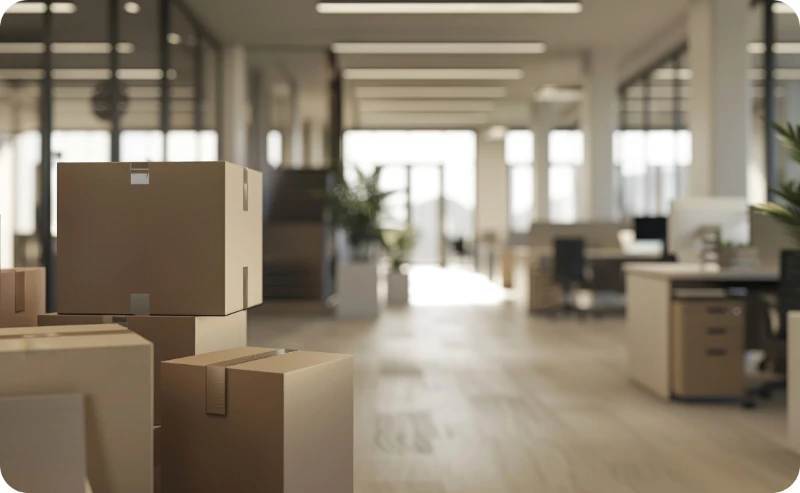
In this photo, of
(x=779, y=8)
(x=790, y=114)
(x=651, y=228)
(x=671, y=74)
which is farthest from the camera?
(x=671, y=74)

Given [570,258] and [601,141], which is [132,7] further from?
[601,141]

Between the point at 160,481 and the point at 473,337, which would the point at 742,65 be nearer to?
the point at 473,337

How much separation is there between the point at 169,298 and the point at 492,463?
1694mm

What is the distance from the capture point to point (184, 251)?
2357mm

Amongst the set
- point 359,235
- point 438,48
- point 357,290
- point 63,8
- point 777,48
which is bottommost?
point 357,290

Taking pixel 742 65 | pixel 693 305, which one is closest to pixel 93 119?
pixel 693 305

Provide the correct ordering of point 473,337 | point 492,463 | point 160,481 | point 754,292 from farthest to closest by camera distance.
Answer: point 473,337
point 754,292
point 492,463
point 160,481

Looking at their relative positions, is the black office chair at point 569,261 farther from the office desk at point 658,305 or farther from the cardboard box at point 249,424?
the cardboard box at point 249,424

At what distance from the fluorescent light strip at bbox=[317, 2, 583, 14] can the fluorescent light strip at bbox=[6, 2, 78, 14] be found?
11.9ft

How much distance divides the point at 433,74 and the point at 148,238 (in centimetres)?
1010

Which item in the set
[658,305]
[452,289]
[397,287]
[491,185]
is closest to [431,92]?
[452,289]

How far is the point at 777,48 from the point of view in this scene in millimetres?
7691

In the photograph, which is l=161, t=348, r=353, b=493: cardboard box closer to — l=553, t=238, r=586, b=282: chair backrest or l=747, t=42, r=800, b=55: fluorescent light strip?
l=553, t=238, r=586, b=282: chair backrest

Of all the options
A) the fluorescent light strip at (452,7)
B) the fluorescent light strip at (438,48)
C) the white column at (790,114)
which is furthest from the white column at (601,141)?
the white column at (790,114)
